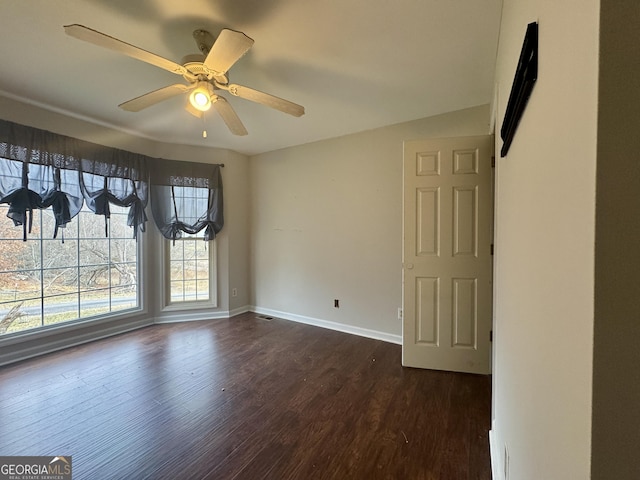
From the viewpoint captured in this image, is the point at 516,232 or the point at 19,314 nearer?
the point at 516,232

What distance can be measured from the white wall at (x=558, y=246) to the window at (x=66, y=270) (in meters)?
3.83

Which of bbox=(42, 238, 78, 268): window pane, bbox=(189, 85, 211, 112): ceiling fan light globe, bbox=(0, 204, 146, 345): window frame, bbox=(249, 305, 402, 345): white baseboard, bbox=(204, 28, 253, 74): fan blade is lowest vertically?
bbox=(249, 305, 402, 345): white baseboard

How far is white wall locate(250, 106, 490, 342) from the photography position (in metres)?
3.00

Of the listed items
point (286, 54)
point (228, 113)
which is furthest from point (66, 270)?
point (286, 54)

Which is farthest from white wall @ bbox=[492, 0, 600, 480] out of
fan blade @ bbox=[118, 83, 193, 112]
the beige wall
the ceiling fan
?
fan blade @ bbox=[118, 83, 193, 112]

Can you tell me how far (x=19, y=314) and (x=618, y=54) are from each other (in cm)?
404

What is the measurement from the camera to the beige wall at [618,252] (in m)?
0.32

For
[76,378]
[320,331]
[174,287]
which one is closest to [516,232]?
[320,331]

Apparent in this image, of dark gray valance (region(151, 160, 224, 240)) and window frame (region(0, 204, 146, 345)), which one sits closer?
window frame (region(0, 204, 146, 345))

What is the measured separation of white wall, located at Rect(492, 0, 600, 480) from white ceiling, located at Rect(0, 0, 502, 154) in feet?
3.29

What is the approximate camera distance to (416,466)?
142cm

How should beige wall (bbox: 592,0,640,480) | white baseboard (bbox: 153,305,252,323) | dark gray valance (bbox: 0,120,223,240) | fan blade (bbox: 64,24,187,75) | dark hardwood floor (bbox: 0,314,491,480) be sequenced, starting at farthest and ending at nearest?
white baseboard (bbox: 153,305,252,323) → dark gray valance (bbox: 0,120,223,240) → dark hardwood floor (bbox: 0,314,491,480) → fan blade (bbox: 64,24,187,75) → beige wall (bbox: 592,0,640,480)

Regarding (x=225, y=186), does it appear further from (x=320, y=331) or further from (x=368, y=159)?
(x=320, y=331)

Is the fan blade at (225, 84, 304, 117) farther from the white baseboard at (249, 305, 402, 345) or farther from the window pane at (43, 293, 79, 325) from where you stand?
the window pane at (43, 293, 79, 325)
